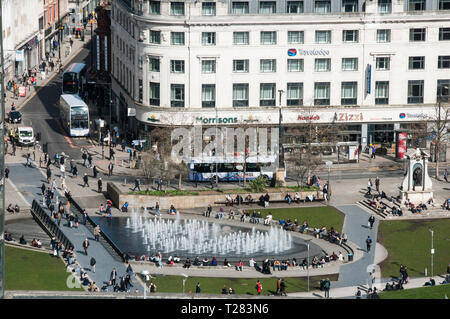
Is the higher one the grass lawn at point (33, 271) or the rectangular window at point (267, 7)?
the rectangular window at point (267, 7)

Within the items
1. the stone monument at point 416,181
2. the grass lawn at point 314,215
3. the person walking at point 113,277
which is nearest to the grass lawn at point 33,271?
the person walking at point 113,277

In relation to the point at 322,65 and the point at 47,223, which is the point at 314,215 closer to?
the point at 47,223

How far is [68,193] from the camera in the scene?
9919 cm

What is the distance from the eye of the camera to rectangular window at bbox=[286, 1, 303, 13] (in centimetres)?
11594

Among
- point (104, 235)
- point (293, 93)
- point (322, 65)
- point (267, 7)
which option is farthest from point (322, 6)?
point (104, 235)

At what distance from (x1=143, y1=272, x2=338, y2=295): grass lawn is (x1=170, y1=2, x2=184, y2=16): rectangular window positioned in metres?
46.4

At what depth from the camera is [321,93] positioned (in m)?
119

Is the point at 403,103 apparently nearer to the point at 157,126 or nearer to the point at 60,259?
the point at 157,126

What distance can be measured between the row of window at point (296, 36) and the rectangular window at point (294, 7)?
2.68 m

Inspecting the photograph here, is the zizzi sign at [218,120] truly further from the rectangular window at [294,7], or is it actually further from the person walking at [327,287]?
the person walking at [327,287]

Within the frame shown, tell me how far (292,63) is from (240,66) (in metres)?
6.76

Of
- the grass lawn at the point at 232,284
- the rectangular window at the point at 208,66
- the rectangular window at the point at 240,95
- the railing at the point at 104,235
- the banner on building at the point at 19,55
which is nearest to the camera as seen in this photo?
the grass lawn at the point at 232,284

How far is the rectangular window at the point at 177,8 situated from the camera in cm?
11381

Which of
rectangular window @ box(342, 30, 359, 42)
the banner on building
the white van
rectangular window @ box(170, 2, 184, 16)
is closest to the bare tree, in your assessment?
rectangular window @ box(342, 30, 359, 42)
